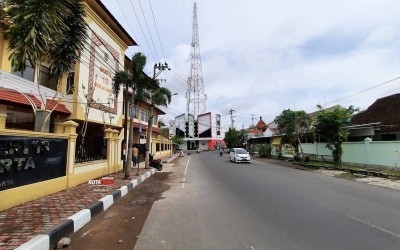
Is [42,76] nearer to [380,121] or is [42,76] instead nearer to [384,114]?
[380,121]

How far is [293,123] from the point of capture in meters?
27.1

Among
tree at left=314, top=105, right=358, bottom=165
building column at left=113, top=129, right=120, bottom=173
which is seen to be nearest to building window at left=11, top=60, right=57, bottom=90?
building column at left=113, top=129, right=120, bottom=173

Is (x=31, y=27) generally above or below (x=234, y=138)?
below

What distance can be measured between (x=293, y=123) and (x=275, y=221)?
22.1 m

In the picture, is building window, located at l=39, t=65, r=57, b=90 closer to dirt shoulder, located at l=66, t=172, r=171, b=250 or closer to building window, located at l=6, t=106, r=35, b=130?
building window, located at l=6, t=106, r=35, b=130

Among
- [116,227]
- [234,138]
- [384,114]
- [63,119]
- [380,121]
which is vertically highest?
[234,138]

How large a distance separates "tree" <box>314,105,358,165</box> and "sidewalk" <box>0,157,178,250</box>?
15330mm

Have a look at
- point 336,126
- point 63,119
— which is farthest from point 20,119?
point 336,126

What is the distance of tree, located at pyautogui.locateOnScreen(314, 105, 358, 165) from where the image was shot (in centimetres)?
1950

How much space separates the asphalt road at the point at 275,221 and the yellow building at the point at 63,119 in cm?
386

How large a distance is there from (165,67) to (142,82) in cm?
801

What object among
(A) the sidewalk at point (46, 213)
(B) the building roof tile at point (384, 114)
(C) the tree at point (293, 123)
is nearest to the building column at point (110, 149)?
(A) the sidewalk at point (46, 213)

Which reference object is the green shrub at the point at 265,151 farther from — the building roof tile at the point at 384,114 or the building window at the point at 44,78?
the building window at the point at 44,78

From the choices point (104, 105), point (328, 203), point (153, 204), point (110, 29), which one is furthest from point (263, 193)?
point (110, 29)
